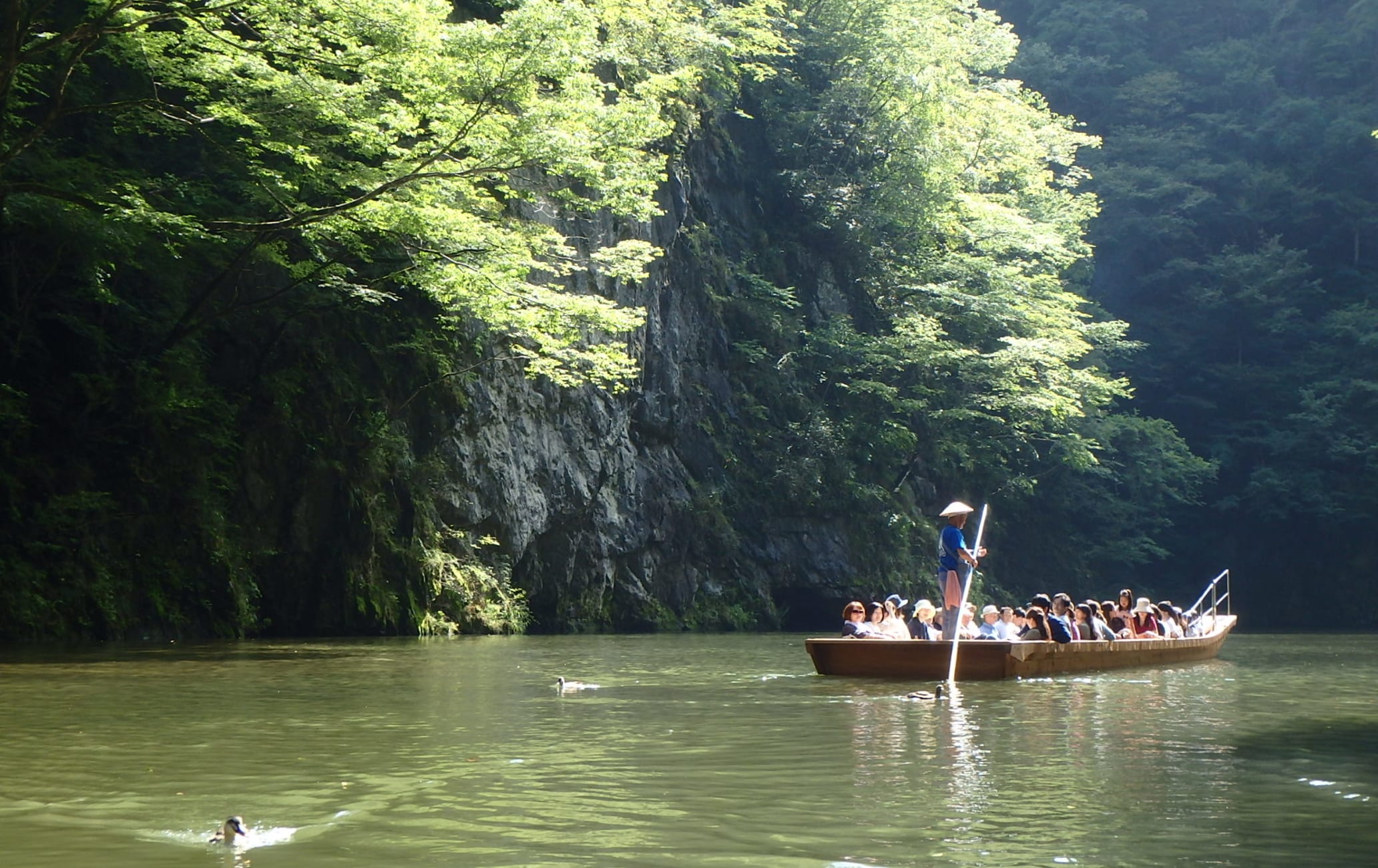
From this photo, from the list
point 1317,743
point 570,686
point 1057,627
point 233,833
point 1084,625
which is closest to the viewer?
point 233,833

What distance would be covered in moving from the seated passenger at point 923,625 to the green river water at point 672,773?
2.01 meters

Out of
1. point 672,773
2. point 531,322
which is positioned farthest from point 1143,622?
point 672,773

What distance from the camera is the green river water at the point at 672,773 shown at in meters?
4.92

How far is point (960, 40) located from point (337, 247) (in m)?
20.4

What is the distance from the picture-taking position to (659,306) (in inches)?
1147

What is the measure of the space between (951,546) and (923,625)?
1636 mm

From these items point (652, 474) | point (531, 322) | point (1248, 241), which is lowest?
point (652, 474)

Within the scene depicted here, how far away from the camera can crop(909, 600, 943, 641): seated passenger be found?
48.7 ft

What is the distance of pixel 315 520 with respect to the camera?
21359 mm

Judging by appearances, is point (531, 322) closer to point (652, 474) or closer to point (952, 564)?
point (952, 564)

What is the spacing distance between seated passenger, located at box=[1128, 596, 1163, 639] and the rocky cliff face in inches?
426

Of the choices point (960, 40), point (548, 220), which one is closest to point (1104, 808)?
point (548, 220)

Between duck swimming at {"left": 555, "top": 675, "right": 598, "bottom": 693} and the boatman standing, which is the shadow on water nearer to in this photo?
the boatman standing

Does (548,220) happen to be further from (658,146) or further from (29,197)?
(29,197)
